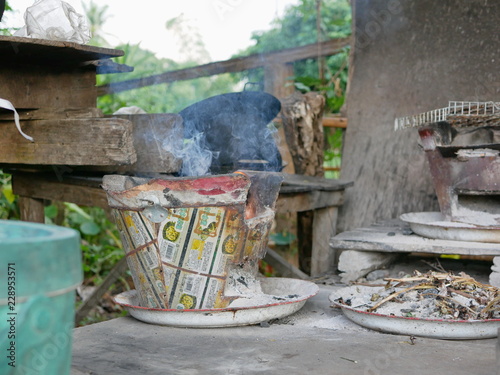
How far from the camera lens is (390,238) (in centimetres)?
352

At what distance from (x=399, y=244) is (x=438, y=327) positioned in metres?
0.96

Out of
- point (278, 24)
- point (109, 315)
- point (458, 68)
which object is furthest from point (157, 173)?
point (278, 24)

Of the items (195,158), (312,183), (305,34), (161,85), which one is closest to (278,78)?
(312,183)

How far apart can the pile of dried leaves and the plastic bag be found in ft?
6.10

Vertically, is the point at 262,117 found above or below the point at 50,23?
below

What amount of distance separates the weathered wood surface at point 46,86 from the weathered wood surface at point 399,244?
1669 mm

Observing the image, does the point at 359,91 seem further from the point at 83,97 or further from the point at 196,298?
the point at 196,298

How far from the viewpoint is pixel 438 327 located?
8.04 feet

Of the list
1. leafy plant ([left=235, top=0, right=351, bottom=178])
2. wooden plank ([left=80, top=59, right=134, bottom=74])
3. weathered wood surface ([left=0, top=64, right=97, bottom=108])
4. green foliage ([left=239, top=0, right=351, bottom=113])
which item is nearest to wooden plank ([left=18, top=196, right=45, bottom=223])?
weathered wood surface ([left=0, top=64, right=97, bottom=108])

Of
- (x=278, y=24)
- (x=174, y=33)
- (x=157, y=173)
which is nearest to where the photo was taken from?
(x=157, y=173)

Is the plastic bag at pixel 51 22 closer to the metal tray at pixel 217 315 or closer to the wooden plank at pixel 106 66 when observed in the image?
the wooden plank at pixel 106 66

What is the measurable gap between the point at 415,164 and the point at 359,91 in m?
0.87

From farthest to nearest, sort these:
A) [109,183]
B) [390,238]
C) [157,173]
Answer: [390,238] → [157,173] → [109,183]

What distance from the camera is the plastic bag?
2.90 metres
